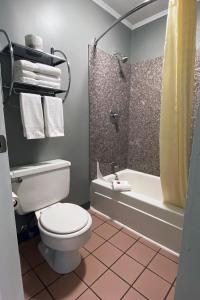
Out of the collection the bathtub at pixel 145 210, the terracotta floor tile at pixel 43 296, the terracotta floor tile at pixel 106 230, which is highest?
the bathtub at pixel 145 210

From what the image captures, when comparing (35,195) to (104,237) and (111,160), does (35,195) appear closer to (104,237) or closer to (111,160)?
(104,237)

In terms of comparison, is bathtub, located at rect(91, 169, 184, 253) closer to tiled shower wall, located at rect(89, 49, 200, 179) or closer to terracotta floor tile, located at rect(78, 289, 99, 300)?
tiled shower wall, located at rect(89, 49, 200, 179)

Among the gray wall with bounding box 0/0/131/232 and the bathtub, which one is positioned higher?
the gray wall with bounding box 0/0/131/232

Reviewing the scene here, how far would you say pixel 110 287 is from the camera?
46.9 inches

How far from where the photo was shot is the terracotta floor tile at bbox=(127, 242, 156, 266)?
1423 mm

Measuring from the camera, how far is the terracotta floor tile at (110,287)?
114cm

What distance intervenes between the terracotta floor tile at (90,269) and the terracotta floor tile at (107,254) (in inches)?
1.7

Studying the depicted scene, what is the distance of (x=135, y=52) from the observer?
7.62 ft

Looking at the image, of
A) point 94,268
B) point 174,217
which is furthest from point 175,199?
point 94,268

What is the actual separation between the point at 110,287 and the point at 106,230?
1.99 ft

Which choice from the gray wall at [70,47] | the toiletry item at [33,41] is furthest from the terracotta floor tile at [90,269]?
the toiletry item at [33,41]

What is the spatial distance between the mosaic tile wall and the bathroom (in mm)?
13

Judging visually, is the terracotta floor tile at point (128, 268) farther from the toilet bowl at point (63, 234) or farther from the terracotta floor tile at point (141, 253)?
the toilet bowl at point (63, 234)

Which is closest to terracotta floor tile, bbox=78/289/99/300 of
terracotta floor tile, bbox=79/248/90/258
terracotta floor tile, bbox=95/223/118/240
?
terracotta floor tile, bbox=79/248/90/258
